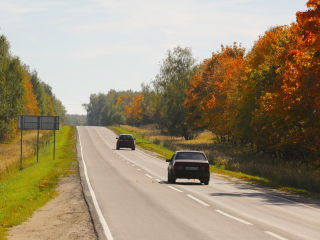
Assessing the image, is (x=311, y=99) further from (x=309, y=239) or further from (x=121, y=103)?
(x=121, y=103)

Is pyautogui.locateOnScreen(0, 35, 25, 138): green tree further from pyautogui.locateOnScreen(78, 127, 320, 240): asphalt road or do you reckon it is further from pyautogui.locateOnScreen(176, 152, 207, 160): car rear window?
pyautogui.locateOnScreen(78, 127, 320, 240): asphalt road

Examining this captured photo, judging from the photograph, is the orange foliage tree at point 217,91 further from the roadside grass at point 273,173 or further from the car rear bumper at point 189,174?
the car rear bumper at point 189,174

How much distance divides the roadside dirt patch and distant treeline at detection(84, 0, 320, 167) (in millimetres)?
11602

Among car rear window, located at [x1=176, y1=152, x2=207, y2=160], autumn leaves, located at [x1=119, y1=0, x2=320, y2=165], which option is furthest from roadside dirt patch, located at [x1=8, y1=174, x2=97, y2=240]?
autumn leaves, located at [x1=119, y1=0, x2=320, y2=165]

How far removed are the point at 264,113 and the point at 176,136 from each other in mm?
42556

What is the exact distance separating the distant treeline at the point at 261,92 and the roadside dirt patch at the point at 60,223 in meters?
11.6

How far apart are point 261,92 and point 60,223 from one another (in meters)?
24.0

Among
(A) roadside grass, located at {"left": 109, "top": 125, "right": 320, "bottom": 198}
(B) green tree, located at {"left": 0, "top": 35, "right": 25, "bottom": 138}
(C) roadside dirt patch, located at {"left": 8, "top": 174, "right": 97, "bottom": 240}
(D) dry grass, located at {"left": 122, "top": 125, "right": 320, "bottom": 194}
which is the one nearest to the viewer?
(C) roadside dirt patch, located at {"left": 8, "top": 174, "right": 97, "bottom": 240}

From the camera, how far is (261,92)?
29.6 m

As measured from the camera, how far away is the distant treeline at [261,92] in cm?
1920

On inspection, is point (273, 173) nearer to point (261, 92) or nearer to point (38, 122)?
point (261, 92)

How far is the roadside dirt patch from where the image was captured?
24.1ft

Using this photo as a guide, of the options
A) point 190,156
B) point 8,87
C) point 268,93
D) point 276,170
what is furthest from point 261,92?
point 8,87

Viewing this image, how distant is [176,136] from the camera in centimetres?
6794
